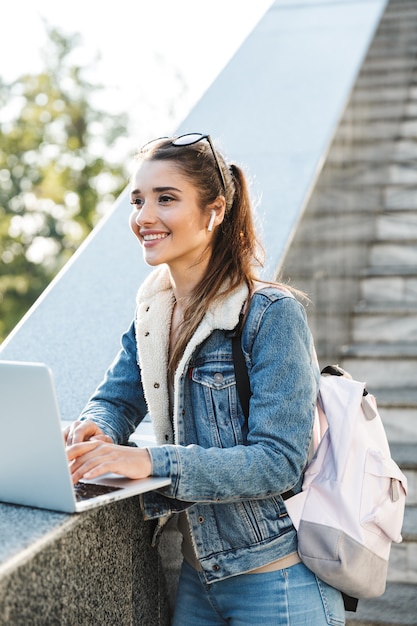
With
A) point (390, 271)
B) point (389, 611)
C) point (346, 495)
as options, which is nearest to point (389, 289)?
point (390, 271)

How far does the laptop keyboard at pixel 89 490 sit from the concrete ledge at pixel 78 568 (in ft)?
0.14

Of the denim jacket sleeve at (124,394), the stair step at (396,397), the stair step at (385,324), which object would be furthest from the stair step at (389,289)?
the denim jacket sleeve at (124,394)

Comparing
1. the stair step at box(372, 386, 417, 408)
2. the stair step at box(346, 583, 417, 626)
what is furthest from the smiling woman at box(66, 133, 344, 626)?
the stair step at box(372, 386, 417, 408)

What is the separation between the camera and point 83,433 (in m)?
2.23

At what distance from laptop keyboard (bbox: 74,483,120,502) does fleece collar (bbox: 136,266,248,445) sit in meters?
0.28

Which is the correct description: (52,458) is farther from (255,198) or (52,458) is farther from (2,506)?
(255,198)

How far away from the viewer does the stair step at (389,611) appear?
3.45 metres

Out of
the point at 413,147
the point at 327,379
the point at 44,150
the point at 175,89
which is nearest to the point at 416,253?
the point at 413,147

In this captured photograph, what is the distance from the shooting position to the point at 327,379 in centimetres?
233

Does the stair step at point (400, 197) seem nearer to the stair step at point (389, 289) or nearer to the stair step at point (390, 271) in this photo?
the stair step at point (390, 271)

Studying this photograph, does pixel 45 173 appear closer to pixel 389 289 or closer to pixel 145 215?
pixel 389 289

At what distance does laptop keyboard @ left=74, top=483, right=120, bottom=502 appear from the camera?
6.48ft

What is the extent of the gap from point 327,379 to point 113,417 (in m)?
0.57

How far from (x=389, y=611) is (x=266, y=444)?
5.82 ft
